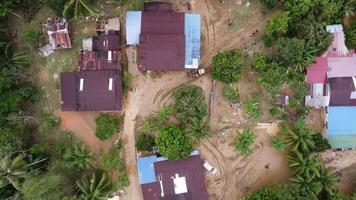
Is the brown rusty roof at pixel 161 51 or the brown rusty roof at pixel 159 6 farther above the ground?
the brown rusty roof at pixel 159 6

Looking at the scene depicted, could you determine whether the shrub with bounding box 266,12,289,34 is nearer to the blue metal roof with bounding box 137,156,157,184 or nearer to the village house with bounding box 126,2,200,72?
the village house with bounding box 126,2,200,72

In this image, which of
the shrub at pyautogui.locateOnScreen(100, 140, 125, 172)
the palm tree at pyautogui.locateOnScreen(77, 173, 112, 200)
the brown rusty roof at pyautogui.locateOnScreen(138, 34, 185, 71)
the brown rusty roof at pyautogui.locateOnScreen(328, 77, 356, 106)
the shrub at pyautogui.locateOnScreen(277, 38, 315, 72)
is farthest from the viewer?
the brown rusty roof at pyautogui.locateOnScreen(138, 34, 185, 71)

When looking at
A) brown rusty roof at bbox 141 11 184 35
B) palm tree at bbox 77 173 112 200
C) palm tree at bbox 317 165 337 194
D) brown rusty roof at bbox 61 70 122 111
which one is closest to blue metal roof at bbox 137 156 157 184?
palm tree at bbox 77 173 112 200

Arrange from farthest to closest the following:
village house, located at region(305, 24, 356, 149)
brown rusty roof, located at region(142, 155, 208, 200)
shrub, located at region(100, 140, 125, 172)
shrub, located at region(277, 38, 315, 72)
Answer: shrub, located at region(100, 140, 125, 172) < brown rusty roof, located at region(142, 155, 208, 200) < village house, located at region(305, 24, 356, 149) < shrub, located at region(277, 38, 315, 72)

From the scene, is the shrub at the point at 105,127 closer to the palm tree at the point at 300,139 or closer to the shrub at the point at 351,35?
the palm tree at the point at 300,139

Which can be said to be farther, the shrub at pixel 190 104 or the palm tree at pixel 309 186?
the shrub at pixel 190 104

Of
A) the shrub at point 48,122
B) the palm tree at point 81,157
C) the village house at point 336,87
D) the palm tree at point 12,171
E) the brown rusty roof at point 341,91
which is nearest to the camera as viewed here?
the palm tree at point 12,171

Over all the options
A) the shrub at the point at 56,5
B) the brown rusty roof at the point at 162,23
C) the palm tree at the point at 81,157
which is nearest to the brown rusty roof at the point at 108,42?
the brown rusty roof at the point at 162,23

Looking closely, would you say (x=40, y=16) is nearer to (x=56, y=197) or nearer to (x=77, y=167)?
(x=77, y=167)
